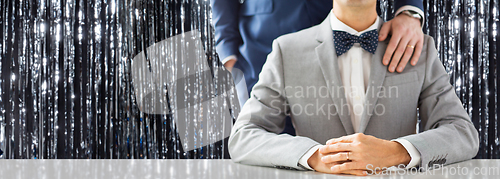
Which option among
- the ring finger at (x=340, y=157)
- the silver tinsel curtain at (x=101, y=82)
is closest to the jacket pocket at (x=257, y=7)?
the silver tinsel curtain at (x=101, y=82)

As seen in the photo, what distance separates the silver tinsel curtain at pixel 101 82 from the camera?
2.14 metres

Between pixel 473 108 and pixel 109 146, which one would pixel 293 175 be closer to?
pixel 473 108

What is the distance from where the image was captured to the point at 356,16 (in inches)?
Result: 40.5

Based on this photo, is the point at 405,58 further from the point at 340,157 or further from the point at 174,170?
the point at 174,170

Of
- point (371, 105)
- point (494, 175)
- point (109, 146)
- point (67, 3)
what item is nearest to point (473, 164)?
point (494, 175)

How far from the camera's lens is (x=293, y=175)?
668 millimetres

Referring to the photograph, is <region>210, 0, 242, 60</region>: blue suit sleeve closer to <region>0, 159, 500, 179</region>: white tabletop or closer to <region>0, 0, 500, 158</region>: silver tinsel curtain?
<region>0, 0, 500, 158</region>: silver tinsel curtain

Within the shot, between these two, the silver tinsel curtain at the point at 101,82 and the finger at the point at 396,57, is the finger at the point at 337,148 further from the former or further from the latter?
the silver tinsel curtain at the point at 101,82

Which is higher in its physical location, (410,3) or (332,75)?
(410,3)

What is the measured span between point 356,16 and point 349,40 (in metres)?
0.08

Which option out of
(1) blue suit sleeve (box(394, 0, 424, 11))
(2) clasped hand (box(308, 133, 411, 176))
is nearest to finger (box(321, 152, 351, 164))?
(2) clasped hand (box(308, 133, 411, 176))

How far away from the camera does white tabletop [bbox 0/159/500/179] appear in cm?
66

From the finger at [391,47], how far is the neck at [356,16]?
0.28ft

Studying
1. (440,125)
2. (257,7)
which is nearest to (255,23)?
(257,7)
